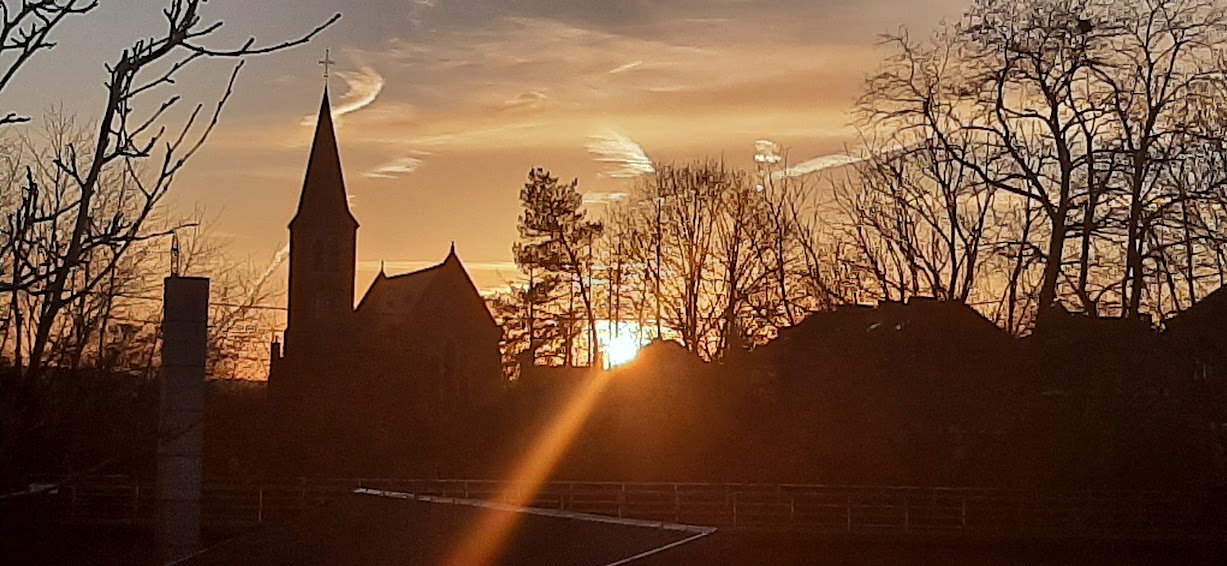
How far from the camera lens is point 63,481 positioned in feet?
13.2

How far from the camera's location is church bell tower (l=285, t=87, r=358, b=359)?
60.6 metres

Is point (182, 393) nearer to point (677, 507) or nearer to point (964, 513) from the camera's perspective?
point (677, 507)

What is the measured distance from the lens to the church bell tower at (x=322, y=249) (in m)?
60.6

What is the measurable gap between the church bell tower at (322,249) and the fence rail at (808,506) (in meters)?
33.4

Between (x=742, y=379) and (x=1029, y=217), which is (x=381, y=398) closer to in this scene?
(x=742, y=379)

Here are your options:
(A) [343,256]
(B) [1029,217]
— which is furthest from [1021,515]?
(A) [343,256]

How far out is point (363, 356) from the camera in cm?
4734

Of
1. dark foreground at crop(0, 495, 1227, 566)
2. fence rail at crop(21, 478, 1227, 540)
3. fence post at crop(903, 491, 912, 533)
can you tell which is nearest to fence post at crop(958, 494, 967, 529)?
fence rail at crop(21, 478, 1227, 540)

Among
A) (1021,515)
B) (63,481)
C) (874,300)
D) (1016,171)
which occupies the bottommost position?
(1021,515)

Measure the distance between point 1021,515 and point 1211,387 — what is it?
430 centimetres

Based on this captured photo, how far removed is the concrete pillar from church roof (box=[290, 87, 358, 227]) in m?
39.8

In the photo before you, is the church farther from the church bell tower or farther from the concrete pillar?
the concrete pillar

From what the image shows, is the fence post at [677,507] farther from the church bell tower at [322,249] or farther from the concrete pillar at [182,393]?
the church bell tower at [322,249]

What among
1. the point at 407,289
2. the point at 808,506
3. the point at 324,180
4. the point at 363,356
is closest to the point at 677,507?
the point at 808,506
